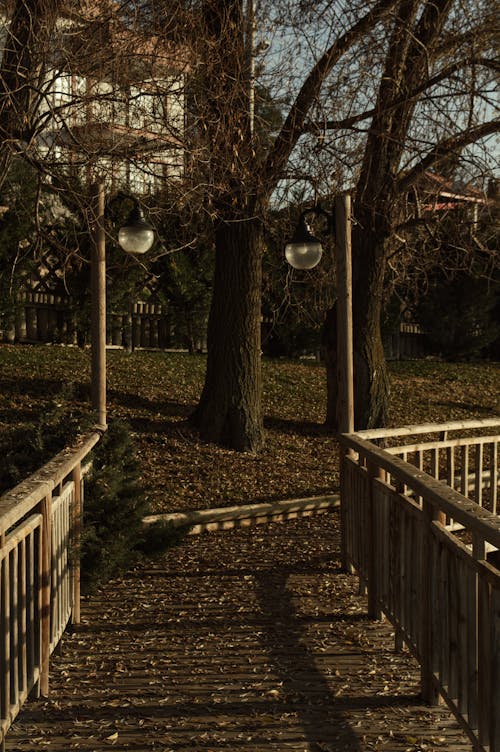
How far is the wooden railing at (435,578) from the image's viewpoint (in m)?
4.32

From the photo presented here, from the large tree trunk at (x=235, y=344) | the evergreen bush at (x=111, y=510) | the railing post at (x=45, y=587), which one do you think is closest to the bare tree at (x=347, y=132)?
the large tree trunk at (x=235, y=344)

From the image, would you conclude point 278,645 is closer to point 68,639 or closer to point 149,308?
point 68,639

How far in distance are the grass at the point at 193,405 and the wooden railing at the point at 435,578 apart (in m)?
2.39

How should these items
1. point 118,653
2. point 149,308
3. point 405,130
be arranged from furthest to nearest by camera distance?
point 149,308, point 405,130, point 118,653

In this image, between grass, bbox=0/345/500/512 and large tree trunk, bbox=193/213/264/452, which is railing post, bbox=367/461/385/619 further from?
large tree trunk, bbox=193/213/264/452

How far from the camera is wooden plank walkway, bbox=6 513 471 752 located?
5098 mm

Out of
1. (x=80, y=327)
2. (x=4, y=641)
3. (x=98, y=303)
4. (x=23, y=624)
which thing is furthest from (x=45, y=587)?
(x=80, y=327)

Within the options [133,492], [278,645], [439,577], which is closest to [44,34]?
[133,492]

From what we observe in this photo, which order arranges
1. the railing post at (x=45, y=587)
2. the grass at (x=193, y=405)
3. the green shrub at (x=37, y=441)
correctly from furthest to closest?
the grass at (x=193, y=405)
the green shrub at (x=37, y=441)
the railing post at (x=45, y=587)

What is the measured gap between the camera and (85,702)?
18.5 ft

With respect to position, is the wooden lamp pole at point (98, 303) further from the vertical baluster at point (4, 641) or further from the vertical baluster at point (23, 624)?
the vertical baluster at point (4, 641)

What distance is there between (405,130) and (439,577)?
32.7ft

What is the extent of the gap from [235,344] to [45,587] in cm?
891

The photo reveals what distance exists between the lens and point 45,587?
556 centimetres
